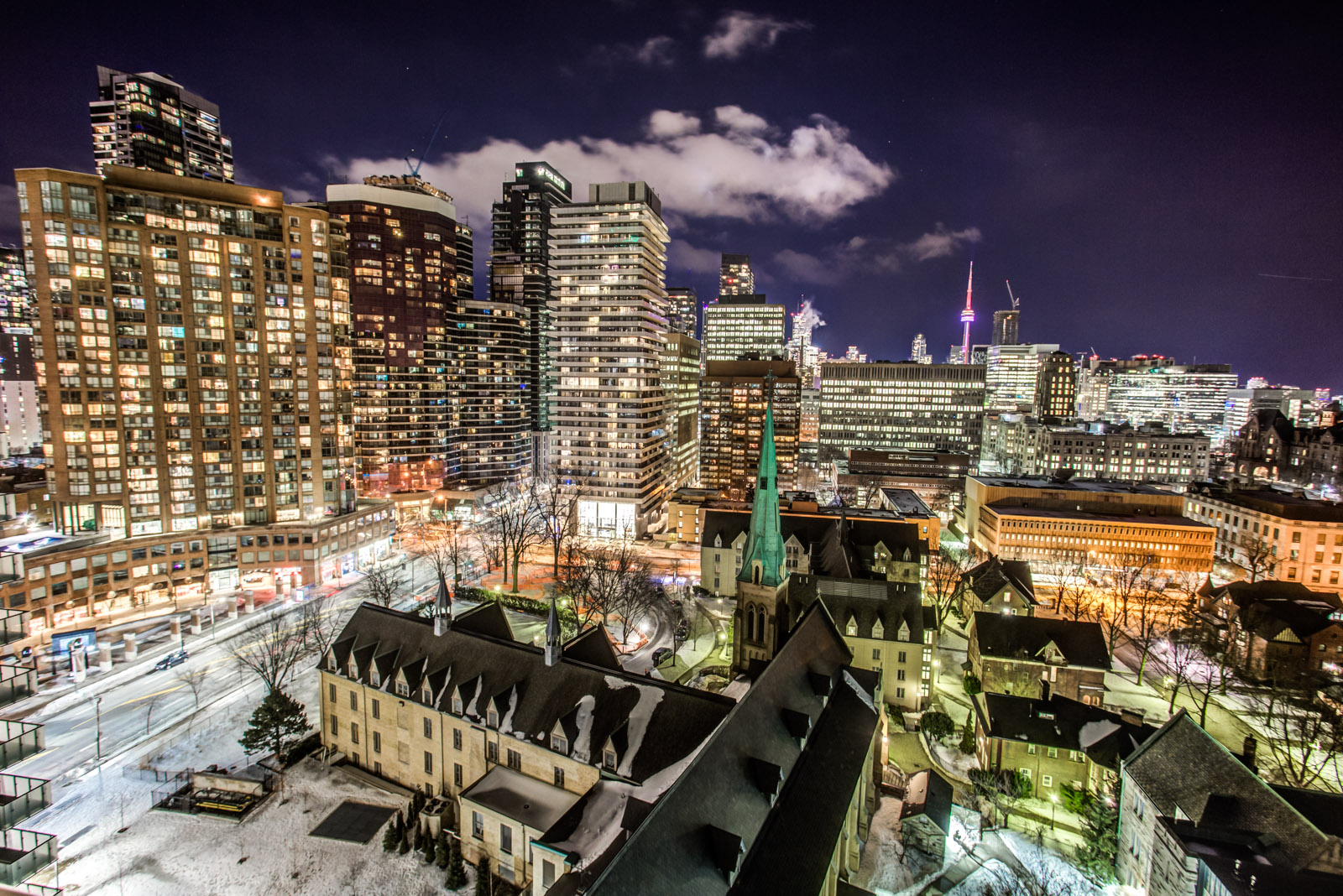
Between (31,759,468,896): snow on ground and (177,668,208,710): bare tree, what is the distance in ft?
50.2

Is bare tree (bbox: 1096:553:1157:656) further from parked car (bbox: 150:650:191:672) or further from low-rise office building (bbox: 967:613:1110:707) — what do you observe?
parked car (bbox: 150:650:191:672)

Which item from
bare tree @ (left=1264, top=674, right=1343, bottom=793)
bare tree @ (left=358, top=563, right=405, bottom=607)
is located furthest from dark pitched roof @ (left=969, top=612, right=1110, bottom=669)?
bare tree @ (left=358, top=563, right=405, bottom=607)

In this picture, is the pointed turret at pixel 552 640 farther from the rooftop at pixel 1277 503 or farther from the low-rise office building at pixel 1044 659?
the rooftop at pixel 1277 503

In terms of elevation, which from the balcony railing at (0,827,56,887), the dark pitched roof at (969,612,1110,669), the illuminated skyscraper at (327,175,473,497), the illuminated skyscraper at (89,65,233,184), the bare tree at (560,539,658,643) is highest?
the illuminated skyscraper at (89,65,233,184)

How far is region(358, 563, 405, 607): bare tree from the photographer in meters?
70.3

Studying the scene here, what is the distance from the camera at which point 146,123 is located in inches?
6649

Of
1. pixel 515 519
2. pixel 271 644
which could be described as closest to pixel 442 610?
pixel 271 644

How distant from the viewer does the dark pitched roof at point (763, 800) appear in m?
21.2

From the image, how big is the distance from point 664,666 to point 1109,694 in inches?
1829

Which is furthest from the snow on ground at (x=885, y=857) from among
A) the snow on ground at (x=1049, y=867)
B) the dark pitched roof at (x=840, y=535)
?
the dark pitched roof at (x=840, y=535)

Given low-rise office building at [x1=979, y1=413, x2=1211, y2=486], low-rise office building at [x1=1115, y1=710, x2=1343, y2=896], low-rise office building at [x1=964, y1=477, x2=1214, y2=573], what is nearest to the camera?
low-rise office building at [x1=1115, y1=710, x2=1343, y2=896]

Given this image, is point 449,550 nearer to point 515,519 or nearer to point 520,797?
point 515,519

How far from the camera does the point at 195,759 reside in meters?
45.5

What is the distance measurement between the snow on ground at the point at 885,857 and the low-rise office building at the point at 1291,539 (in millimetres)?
83454
